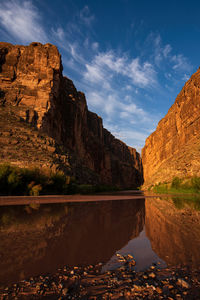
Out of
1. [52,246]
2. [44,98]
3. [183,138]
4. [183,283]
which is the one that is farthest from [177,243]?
[183,138]

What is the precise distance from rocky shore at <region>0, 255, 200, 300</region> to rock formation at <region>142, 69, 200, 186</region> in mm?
20179

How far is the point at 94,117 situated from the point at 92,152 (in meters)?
30.6

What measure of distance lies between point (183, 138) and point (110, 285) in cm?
4019

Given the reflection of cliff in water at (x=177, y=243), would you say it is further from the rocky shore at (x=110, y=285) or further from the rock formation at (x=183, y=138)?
the rock formation at (x=183, y=138)

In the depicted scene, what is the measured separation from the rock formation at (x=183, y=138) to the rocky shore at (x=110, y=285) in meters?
20.2

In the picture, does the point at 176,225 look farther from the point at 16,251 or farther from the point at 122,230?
the point at 16,251

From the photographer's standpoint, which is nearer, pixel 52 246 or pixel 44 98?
pixel 52 246

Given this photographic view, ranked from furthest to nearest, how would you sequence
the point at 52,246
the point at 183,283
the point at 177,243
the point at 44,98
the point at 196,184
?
1. the point at 44,98
2. the point at 196,184
3. the point at 177,243
4. the point at 52,246
5. the point at 183,283

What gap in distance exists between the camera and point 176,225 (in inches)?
169

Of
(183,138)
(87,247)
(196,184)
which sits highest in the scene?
(183,138)

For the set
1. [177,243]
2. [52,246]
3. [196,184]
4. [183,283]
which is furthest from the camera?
[196,184]

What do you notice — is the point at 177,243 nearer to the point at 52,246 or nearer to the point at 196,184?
the point at 52,246

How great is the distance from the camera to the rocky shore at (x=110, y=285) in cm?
146

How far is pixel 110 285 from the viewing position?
64.6 inches
